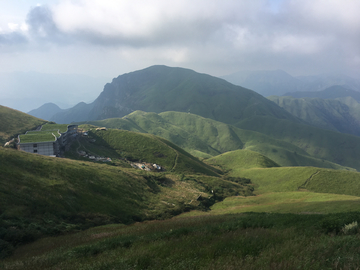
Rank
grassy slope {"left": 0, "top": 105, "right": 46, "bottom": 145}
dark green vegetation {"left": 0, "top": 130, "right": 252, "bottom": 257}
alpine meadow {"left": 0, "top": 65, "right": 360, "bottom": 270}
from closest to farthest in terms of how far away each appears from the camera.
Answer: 1. alpine meadow {"left": 0, "top": 65, "right": 360, "bottom": 270}
2. dark green vegetation {"left": 0, "top": 130, "right": 252, "bottom": 257}
3. grassy slope {"left": 0, "top": 105, "right": 46, "bottom": 145}

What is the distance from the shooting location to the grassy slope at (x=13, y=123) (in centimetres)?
7261

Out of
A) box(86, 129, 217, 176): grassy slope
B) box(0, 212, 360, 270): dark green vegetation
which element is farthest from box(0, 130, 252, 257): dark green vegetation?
box(86, 129, 217, 176): grassy slope

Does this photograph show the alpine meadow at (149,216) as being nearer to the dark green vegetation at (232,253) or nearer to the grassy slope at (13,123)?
the dark green vegetation at (232,253)

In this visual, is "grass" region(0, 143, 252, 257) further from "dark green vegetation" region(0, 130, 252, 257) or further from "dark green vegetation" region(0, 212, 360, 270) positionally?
"dark green vegetation" region(0, 212, 360, 270)

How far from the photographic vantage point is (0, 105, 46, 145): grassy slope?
72.6 meters

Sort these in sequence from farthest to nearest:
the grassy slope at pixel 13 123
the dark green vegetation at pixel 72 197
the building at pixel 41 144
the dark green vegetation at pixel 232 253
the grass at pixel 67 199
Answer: the grassy slope at pixel 13 123 → the building at pixel 41 144 → the dark green vegetation at pixel 72 197 → the grass at pixel 67 199 → the dark green vegetation at pixel 232 253

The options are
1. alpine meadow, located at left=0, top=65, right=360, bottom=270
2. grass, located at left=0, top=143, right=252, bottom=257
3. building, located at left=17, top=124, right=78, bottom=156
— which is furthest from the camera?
building, located at left=17, top=124, right=78, bottom=156

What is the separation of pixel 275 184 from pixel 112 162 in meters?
64.8

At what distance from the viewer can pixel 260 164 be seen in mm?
123188

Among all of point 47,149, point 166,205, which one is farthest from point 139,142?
point 166,205

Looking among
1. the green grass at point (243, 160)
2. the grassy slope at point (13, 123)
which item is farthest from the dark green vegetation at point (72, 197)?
the green grass at point (243, 160)

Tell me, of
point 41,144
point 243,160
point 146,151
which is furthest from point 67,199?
point 243,160

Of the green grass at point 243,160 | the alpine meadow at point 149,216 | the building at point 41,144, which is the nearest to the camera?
the alpine meadow at point 149,216

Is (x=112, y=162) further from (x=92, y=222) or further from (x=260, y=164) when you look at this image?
(x=260, y=164)
